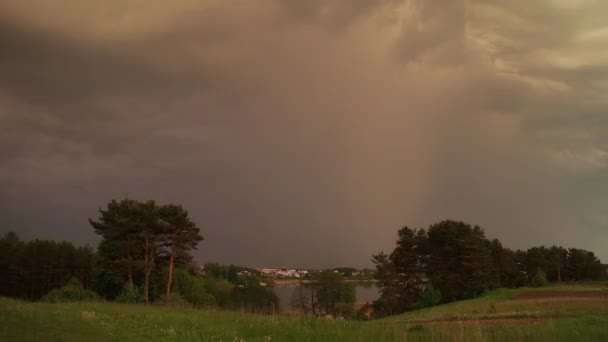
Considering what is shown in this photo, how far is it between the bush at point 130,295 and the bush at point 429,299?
35184mm

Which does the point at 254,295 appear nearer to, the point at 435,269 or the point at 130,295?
the point at 435,269

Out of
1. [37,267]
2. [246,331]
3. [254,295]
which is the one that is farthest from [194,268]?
[246,331]

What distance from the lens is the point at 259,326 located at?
636 inches

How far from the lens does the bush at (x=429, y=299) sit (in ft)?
202

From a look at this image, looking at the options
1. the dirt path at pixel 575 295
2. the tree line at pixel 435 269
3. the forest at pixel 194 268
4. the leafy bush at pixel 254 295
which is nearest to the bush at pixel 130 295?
the forest at pixel 194 268

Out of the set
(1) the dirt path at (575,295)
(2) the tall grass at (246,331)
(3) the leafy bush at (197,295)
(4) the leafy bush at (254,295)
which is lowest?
(4) the leafy bush at (254,295)

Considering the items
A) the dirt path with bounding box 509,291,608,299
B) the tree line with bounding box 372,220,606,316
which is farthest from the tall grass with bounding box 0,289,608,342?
the tree line with bounding box 372,220,606,316

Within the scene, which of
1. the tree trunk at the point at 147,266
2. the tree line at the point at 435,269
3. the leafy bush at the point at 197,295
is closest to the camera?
the tree trunk at the point at 147,266

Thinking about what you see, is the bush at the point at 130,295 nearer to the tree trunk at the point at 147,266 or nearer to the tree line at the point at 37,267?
the tree trunk at the point at 147,266

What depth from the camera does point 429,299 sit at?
203ft

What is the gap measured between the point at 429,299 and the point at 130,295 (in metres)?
37.3

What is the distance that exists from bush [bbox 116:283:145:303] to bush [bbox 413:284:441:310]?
115 ft

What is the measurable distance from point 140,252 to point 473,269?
44299 millimetres

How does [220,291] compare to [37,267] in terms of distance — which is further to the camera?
[220,291]
